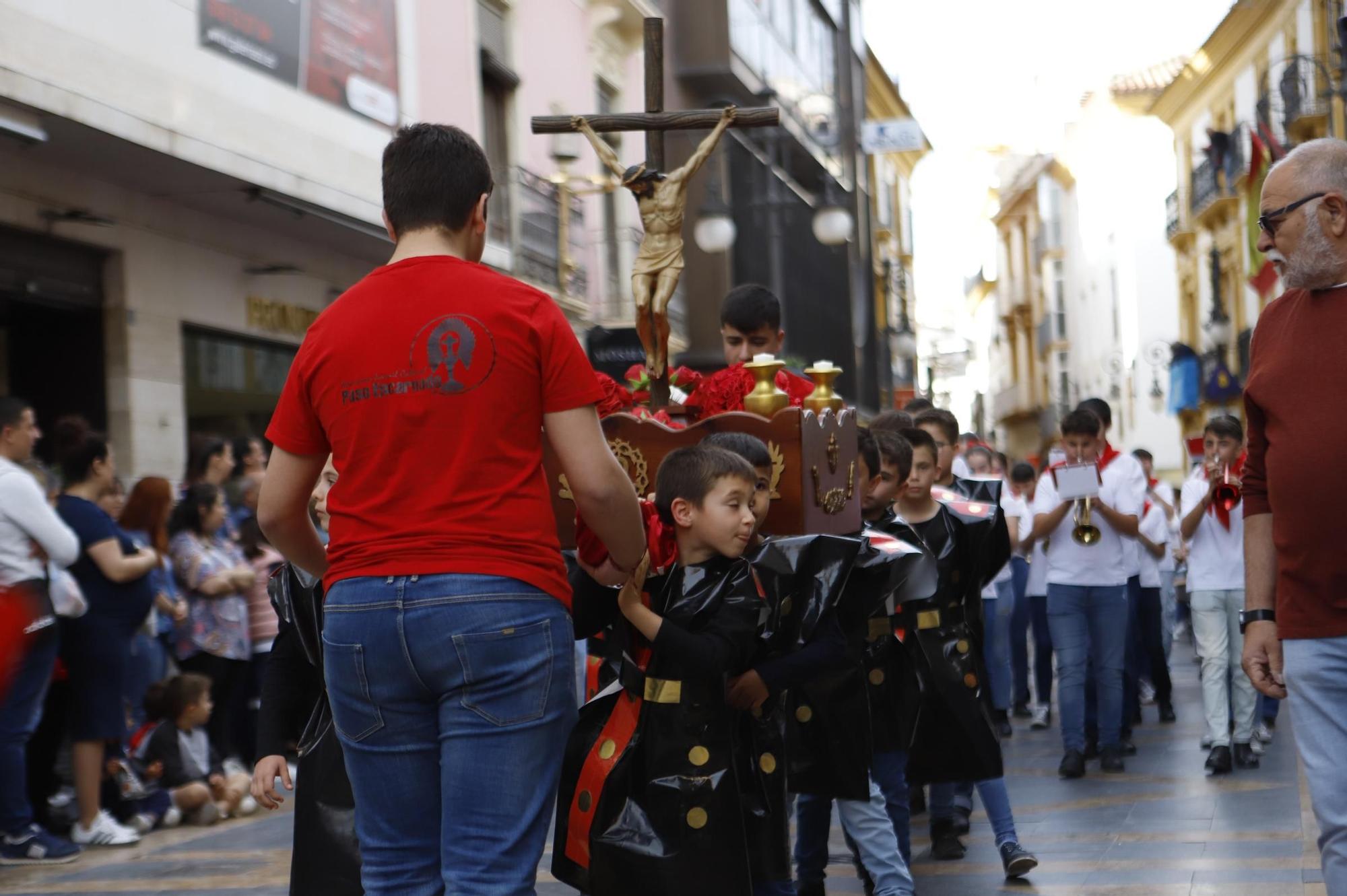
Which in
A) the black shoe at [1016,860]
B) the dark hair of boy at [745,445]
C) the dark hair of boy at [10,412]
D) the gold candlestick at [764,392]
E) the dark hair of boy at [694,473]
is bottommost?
the black shoe at [1016,860]

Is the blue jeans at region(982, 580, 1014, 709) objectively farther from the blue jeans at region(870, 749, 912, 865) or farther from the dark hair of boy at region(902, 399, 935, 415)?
the blue jeans at region(870, 749, 912, 865)

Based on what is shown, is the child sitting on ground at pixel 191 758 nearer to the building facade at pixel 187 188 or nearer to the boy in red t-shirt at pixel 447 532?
the building facade at pixel 187 188

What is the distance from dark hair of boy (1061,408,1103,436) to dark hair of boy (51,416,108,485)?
209 inches

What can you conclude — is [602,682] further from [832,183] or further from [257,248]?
[832,183]

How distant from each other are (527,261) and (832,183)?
534 cm

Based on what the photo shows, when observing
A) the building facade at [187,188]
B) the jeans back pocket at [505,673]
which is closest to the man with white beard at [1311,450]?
the jeans back pocket at [505,673]

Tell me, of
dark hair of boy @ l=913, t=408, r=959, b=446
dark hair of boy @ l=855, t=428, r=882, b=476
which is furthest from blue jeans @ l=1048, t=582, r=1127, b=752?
dark hair of boy @ l=855, t=428, r=882, b=476

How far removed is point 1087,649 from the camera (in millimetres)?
9969

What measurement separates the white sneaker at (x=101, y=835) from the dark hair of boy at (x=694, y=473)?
5208mm

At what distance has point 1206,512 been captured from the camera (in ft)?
33.2

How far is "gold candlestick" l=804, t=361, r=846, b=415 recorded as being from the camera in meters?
5.31

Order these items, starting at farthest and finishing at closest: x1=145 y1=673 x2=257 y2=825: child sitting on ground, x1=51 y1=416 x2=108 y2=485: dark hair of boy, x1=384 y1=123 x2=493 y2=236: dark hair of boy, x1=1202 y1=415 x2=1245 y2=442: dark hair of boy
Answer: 1. x1=1202 y1=415 x2=1245 y2=442: dark hair of boy
2. x1=145 y1=673 x2=257 y2=825: child sitting on ground
3. x1=51 y1=416 x2=108 y2=485: dark hair of boy
4. x1=384 y1=123 x2=493 y2=236: dark hair of boy

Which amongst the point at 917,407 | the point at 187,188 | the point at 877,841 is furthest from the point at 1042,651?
the point at 877,841

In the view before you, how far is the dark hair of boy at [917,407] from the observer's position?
9.33 meters
